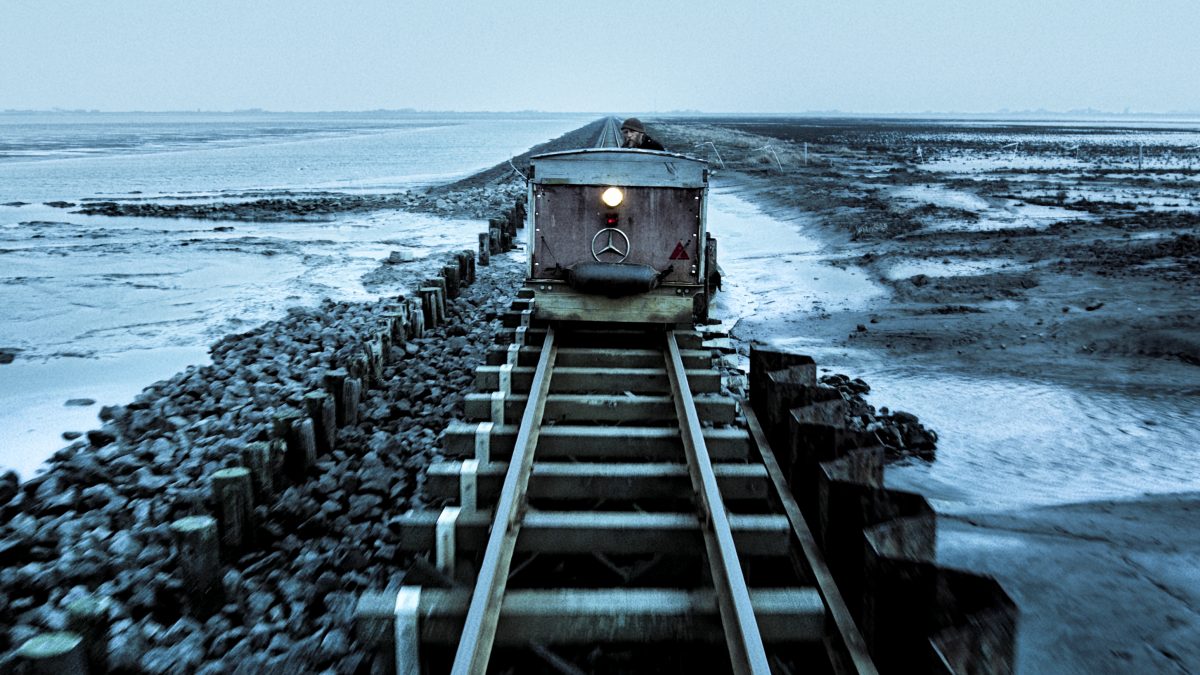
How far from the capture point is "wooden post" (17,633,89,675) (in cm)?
312

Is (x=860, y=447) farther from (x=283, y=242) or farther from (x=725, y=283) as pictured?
(x=283, y=242)

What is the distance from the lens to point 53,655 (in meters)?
3.15

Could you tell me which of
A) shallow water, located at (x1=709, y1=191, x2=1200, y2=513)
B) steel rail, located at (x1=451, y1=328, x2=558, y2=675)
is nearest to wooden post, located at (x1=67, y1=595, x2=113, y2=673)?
steel rail, located at (x1=451, y1=328, x2=558, y2=675)

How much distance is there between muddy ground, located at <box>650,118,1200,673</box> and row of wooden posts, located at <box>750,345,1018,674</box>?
48.4 inches

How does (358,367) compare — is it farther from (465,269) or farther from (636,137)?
(465,269)

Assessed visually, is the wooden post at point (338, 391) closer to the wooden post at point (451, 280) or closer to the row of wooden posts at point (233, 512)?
the row of wooden posts at point (233, 512)

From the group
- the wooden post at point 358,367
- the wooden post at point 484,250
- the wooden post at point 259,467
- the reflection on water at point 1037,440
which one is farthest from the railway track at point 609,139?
the wooden post at point 259,467

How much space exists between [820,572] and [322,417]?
158 inches

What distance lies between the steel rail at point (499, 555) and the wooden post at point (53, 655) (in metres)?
1.54

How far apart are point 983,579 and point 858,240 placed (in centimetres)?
1584

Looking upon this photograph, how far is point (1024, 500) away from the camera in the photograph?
6078 millimetres

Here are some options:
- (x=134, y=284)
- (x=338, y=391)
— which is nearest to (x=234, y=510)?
(x=338, y=391)

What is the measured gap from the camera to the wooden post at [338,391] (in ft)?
22.1

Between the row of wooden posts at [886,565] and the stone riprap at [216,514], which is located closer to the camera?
the row of wooden posts at [886,565]
